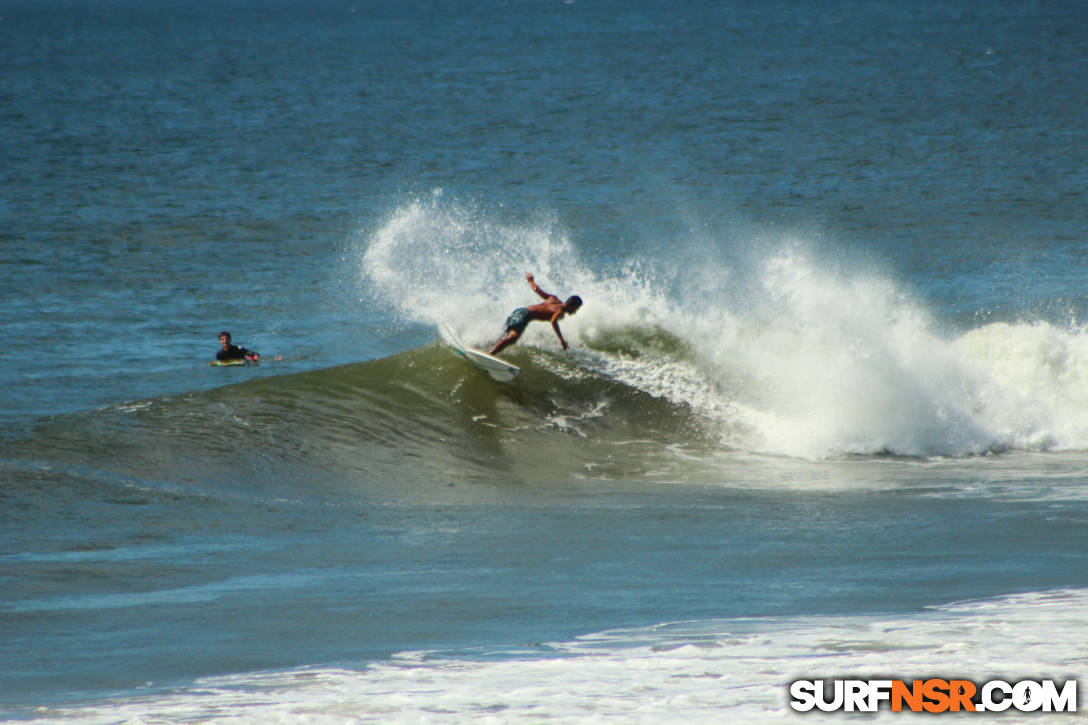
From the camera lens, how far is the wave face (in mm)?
15195

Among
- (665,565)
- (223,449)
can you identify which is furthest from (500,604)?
(223,449)

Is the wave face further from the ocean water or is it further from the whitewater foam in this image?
the whitewater foam

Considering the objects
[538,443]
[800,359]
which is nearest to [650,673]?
[538,443]

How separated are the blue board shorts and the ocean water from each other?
0.78 meters

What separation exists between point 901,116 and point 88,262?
140ft

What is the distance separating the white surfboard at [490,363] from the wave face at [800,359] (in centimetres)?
71

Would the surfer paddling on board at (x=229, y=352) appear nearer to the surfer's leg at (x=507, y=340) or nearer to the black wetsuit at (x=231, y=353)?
the black wetsuit at (x=231, y=353)

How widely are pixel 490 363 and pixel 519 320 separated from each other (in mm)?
672

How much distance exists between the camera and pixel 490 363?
1609 centimetres

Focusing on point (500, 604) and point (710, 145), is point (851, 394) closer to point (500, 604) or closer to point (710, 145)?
point (500, 604)

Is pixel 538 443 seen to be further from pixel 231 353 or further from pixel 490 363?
pixel 231 353

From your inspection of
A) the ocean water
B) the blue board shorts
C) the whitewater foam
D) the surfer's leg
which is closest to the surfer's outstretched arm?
the blue board shorts

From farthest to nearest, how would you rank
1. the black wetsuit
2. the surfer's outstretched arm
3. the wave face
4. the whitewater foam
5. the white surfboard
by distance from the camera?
the black wetsuit
the white surfboard
the wave face
the surfer's outstretched arm
the whitewater foam

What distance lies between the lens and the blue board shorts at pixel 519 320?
53.0 ft
